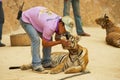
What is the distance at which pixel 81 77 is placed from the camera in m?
7.48

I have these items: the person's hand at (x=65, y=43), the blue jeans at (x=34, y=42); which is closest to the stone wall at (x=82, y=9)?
the blue jeans at (x=34, y=42)

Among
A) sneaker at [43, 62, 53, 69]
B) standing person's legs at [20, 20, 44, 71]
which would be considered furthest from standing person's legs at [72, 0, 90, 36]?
standing person's legs at [20, 20, 44, 71]

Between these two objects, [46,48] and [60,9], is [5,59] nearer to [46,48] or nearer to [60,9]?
[46,48]

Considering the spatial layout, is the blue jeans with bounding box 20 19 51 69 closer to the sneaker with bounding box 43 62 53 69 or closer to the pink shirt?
the pink shirt

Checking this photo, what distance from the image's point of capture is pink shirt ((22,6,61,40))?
7.46 metres

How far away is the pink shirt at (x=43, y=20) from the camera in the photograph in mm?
7465

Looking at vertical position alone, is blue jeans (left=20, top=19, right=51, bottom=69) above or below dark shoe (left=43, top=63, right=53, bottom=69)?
above

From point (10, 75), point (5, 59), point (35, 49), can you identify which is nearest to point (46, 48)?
point (35, 49)

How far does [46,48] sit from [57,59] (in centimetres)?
37

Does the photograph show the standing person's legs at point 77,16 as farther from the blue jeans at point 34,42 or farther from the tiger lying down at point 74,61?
the blue jeans at point 34,42

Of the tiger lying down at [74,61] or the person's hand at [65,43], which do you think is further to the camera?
the tiger lying down at [74,61]

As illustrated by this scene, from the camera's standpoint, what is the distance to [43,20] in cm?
764

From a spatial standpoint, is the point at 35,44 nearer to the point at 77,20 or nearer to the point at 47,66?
the point at 47,66

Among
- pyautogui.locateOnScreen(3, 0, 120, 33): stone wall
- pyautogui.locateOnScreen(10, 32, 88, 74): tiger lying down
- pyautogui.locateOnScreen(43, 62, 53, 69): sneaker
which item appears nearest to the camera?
pyautogui.locateOnScreen(10, 32, 88, 74): tiger lying down
